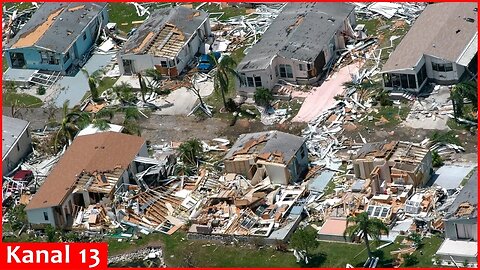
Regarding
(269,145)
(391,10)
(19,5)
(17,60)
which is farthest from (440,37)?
(19,5)

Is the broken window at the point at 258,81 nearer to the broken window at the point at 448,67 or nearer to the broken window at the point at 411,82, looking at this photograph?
the broken window at the point at 411,82

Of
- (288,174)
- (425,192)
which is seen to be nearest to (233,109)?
(288,174)

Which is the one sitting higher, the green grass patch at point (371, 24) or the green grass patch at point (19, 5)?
the green grass patch at point (371, 24)

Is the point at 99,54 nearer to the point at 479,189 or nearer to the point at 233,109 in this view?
the point at 233,109

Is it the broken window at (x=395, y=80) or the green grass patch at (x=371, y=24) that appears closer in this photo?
the broken window at (x=395, y=80)

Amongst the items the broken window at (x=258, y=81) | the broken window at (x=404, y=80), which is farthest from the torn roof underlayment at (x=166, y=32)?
the broken window at (x=404, y=80)

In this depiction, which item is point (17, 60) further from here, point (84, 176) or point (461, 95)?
point (461, 95)
